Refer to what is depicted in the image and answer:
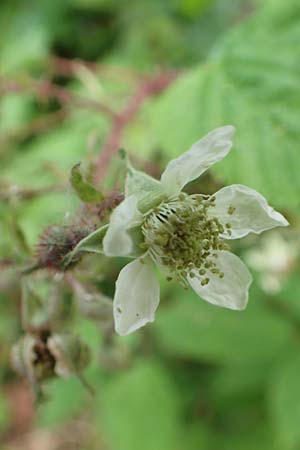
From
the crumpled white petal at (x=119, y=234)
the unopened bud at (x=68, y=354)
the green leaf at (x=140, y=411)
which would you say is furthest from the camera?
the green leaf at (x=140, y=411)

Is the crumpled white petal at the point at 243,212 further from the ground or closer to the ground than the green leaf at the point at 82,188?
closer to the ground

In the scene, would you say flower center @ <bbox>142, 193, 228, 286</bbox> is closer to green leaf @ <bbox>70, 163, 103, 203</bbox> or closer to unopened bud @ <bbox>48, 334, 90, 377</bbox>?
green leaf @ <bbox>70, 163, 103, 203</bbox>

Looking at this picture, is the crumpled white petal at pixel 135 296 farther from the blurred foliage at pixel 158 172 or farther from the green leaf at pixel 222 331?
the green leaf at pixel 222 331

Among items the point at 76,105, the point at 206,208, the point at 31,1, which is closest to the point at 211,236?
the point at 206,208

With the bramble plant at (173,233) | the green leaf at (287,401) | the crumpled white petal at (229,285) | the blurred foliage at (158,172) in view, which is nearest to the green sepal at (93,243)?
the bramble plant at (173,233)

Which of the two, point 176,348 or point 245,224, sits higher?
point 245,224

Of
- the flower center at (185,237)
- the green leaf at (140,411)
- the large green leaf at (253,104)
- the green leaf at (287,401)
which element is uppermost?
the flower center at (185,237)

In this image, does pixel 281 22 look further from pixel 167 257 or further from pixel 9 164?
pixel 9 164
